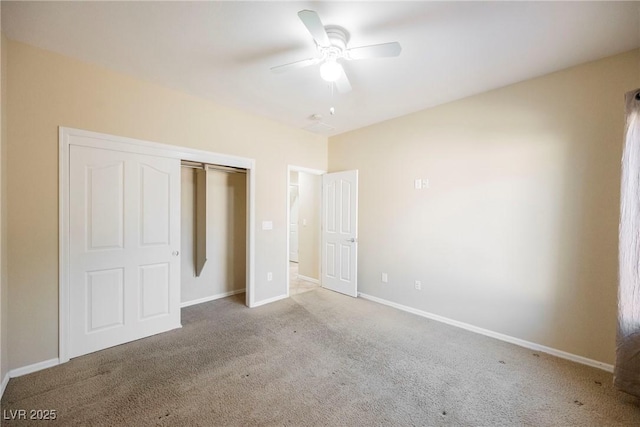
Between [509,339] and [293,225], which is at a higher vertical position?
[293,225]

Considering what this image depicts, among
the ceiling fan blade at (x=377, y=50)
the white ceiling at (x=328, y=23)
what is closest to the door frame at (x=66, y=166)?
the white ceiling at (x=328, y=23)

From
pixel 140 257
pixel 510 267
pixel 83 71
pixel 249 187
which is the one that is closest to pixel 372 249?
pixel 510 267

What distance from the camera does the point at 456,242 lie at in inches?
129

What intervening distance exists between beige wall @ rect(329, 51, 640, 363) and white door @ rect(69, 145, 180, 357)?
3.00 m

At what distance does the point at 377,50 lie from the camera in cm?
187

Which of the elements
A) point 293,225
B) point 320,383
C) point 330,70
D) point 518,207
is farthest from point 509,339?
point 293,225

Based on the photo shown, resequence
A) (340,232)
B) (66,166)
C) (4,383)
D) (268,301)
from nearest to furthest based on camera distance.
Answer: (4,383)
(66,166)
(268,301)
(340,232)

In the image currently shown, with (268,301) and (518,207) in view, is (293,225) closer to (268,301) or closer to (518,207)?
(268,301)

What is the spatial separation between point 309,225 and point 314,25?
3954 millimetres

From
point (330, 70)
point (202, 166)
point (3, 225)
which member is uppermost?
point (330, 70)

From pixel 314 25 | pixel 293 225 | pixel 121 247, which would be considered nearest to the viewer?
pixel 314 25

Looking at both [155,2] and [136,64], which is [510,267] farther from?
[136,64]

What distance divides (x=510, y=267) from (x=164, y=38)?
4.02m

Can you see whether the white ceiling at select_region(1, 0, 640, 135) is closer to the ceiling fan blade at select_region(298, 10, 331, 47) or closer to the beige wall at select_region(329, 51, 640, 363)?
the ceiling fan blade at select_region(298, 10, 331, 47)
